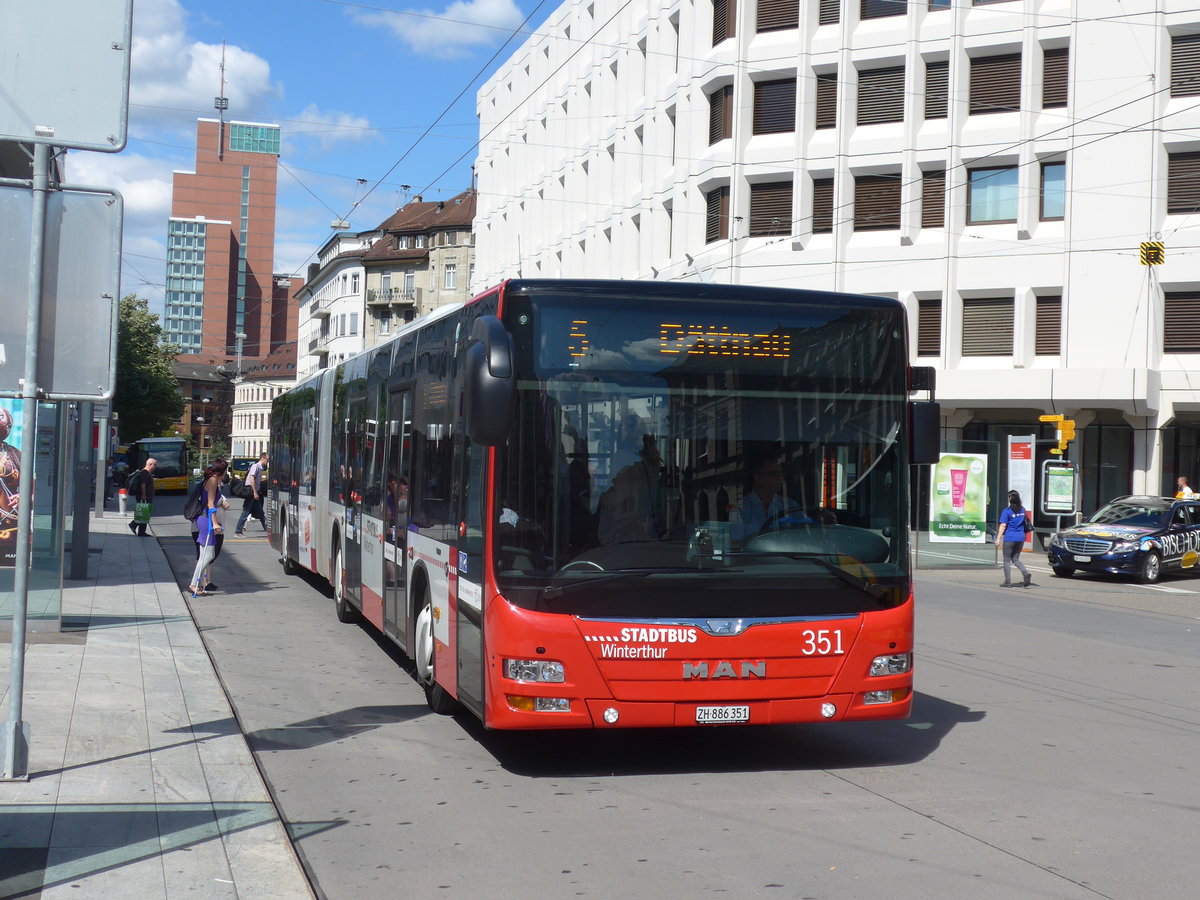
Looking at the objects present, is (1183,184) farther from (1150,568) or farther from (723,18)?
(723,18)

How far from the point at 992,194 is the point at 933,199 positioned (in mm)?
1589

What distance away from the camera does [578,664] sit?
7.48 m

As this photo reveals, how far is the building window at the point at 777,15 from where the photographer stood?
40.1 metres

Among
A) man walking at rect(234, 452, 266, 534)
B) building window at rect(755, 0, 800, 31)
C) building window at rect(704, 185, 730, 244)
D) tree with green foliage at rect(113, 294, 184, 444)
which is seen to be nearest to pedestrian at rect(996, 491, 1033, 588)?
man walking at rect(234, 452, 266, 534)

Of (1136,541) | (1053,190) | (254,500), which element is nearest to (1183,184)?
(1053,190)

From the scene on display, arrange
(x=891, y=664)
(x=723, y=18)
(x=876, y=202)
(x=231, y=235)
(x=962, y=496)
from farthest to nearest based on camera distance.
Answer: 1. (x=231, y=235)
2. (x=723, y=18)
3. (x=876, y=202)
4. (x=962, y=496)
5. (x=891, y=664)

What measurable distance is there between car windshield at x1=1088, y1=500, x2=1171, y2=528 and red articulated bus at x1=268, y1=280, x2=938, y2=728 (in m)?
19.9

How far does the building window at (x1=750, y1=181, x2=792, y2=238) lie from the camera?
131 feet

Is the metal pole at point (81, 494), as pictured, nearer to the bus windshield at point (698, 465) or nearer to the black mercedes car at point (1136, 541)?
the bus windshield at point (698, 465)

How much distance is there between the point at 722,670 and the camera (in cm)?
766

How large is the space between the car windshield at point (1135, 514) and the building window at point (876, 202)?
44.8 feet

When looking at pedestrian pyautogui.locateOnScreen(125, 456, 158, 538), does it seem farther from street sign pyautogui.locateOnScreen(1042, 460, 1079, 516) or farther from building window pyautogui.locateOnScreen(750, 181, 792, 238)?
street sign pyautogui.locateOnScreen(1042, 460, 1079, 516)

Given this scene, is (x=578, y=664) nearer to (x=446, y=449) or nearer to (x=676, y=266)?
(x=446, y=449)

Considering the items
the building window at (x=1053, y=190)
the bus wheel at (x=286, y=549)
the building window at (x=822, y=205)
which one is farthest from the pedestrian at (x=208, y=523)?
the building window at (x=1053, y=190)
